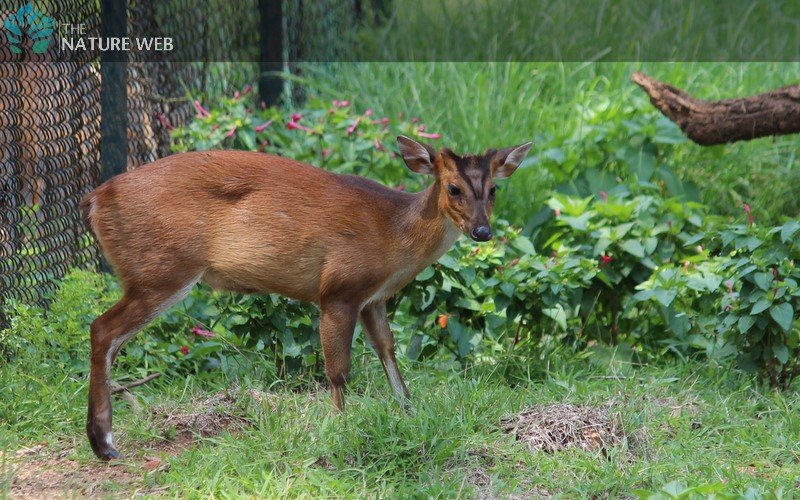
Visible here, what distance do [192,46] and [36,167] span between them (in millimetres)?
2005

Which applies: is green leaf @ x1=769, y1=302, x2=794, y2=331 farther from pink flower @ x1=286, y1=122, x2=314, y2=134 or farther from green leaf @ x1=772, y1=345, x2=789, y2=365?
pink flower @ x1=286, y1=122, x2=314, y2=134

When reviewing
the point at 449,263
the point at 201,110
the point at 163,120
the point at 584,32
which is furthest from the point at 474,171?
the point at 584,32

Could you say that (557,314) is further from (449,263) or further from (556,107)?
(556,107)

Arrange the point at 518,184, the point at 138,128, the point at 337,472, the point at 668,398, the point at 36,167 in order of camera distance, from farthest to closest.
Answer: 1. the point at 518,184
2. the point at 138,128
3. the point at 36,167
4. the point at 668,398
5. the point at 337,472

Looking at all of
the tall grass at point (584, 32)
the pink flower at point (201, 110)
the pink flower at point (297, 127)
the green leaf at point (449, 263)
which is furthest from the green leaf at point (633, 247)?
the tall grass at point (584, 32)

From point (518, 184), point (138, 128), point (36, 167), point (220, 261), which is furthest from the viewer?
point (518, 184)

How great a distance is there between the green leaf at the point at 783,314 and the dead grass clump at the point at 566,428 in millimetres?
976

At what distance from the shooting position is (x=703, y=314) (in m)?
5.77

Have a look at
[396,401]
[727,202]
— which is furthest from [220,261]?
[727,202]

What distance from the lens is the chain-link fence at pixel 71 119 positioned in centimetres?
538

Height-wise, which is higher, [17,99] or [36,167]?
[17,99]

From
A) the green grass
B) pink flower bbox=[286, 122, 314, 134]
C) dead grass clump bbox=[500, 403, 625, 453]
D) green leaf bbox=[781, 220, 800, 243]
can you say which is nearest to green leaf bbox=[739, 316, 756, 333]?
the green grass

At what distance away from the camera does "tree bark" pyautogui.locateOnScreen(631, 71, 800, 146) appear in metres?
5.94

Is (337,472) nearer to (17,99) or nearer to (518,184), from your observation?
(17,99)
